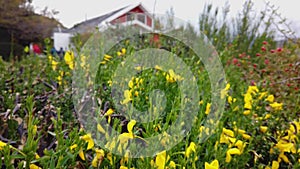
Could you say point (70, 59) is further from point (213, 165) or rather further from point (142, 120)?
point (213, 165)

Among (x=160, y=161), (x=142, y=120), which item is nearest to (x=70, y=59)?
(x=142, y=120)

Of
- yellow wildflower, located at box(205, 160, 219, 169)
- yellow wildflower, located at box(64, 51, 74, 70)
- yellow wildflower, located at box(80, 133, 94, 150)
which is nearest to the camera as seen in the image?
yellow wildflower, located at box(205, 160, 219, 169)

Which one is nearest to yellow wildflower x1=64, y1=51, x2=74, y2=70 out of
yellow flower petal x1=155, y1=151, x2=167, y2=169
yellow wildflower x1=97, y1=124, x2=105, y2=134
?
yellow wildflower x1=97, y1=124, x2=105, y2=134

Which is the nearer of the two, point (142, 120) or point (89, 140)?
point (89, 140)

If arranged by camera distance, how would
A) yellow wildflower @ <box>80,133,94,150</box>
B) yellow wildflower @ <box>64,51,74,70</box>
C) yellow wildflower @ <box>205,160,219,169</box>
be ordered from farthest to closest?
yellow wildflower @ <box>64,51,74,70</box> < yellow wildflower @ <box>80,133,94,150</box> < yellow wildflower @ <box>205,160,219,169</box>

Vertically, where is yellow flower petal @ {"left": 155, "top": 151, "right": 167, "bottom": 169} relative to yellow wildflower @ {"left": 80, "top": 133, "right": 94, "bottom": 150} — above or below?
below

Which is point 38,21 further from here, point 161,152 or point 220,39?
point 161,152

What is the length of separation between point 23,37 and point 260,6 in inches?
542

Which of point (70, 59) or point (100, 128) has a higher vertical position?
point (70, 59)

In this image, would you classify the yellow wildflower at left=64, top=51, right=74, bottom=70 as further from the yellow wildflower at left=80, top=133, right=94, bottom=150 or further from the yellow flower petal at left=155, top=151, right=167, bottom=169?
the yellow flower petal at left=155, top=151, right=167, bottom=169

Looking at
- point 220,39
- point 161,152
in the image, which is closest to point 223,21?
point 220,39

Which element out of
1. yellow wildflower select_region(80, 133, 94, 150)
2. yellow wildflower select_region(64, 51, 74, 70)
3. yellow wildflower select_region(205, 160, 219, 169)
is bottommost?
yellow wildflower select_region(205, 160, 219, 169)

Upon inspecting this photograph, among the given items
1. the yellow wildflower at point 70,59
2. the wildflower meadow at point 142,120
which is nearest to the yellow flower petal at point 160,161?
the wildflower meadow at point 142,120

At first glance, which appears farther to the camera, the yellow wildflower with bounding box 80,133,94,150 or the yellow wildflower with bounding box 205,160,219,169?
the yellow wildflower with bounding box 80,133,94,150
